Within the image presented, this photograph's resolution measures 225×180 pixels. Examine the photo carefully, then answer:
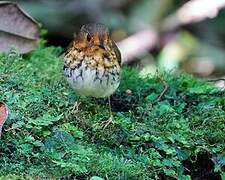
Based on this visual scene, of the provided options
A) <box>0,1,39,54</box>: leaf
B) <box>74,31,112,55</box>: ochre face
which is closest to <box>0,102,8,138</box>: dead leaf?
<box>74,31,112,55</box>: ochre face

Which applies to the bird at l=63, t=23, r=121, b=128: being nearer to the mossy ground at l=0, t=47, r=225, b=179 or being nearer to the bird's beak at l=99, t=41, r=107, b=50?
the bird's beak at l=99, t=41, r=107, b=50

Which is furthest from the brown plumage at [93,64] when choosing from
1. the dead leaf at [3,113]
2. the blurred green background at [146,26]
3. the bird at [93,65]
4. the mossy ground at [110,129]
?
the blurred green background at [146,26]

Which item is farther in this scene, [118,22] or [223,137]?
[118,22]

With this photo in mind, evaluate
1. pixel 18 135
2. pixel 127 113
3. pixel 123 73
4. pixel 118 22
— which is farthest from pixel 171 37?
pixel 18 135

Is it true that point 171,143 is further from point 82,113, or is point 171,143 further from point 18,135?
point 18,135

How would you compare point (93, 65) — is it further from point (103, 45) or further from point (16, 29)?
point (16, 29)

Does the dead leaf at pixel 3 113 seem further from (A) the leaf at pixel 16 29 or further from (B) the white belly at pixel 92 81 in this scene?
(A) the leaf at pixel 16 29
